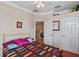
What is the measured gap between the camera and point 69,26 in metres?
2.41

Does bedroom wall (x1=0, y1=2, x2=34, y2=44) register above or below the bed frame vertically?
above

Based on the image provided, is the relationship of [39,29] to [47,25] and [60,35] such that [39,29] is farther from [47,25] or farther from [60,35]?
[60,35]

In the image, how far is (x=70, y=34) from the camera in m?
2.44

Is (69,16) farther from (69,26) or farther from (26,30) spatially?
(26,30)

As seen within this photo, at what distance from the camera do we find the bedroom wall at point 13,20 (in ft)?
4.05

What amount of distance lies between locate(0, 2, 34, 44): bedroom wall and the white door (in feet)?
3.53

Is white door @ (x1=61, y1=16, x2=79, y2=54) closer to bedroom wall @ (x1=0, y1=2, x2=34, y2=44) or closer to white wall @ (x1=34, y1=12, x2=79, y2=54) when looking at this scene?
white wall @ (x1=34, y1=12, x2=79, y2=54)

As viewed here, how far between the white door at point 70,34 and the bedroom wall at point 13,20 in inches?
42.4

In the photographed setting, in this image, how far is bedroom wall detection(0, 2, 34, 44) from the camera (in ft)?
4.05

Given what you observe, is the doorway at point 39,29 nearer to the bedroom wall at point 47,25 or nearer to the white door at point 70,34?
the bedroom wall at point 47,25

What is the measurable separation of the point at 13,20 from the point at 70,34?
5.58ft

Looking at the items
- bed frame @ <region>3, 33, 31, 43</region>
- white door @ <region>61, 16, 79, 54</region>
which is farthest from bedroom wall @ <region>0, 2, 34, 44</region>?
white door @ <region>61, 16, 79, 54</region>

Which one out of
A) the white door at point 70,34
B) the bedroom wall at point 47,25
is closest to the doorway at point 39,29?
the bedroom wall at point 47,25

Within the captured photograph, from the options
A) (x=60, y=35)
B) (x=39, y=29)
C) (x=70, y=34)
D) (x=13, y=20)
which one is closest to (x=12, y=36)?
(x=13, y=20)
